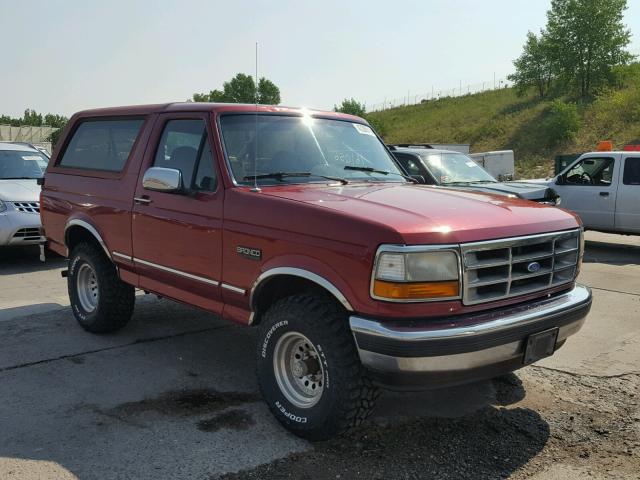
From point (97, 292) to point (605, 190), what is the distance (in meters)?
9.32

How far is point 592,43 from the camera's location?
4616 cm

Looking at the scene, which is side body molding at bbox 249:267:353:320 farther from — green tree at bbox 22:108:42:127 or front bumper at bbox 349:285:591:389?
green tree at bbox 22:108:42:127

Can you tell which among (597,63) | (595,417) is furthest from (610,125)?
(595,417)

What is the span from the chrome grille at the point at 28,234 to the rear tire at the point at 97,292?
3.47m

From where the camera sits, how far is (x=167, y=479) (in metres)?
3.19

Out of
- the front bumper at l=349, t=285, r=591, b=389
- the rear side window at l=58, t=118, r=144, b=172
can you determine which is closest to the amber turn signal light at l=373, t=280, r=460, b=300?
the front bumper at l=349, t=285, r=591, b=389

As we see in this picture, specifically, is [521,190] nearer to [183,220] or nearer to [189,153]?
[189,153]

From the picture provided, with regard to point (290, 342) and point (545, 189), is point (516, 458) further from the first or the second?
point (545, 189)

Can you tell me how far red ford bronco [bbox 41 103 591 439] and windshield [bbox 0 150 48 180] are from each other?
18.6 ft

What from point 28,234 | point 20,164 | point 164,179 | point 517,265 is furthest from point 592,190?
point 20,164

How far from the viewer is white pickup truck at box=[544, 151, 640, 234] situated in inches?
432

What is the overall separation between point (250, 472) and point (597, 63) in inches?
1971

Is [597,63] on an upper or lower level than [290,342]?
upper

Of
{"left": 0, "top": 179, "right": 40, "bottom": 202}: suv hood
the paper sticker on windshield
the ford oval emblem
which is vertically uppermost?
the paper sticker on windshield
